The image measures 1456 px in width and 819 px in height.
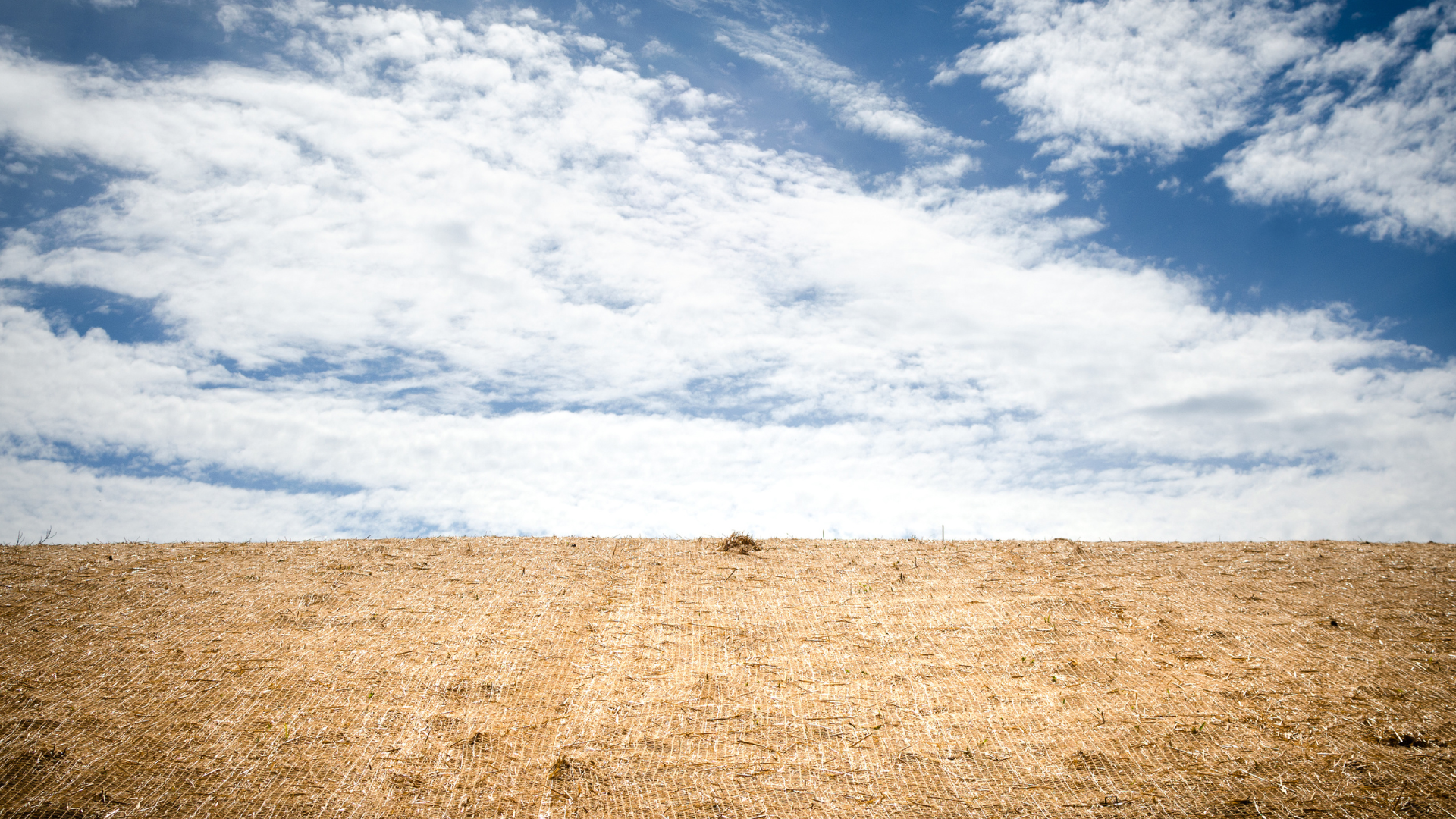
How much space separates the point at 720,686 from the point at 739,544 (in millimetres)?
4940

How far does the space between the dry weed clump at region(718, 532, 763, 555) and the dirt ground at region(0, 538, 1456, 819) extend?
0.97 metres

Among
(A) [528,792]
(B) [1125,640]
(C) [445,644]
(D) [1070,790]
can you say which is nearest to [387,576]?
(C) [445,644]

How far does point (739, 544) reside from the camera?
15.0 m

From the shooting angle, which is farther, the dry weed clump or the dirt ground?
the dry weed clump

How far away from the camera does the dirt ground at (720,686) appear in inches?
329

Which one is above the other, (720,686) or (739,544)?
(739,544)

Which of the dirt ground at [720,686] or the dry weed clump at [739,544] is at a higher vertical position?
the dry weed clump at [739,544]

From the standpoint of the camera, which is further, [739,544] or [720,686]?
[739,544]

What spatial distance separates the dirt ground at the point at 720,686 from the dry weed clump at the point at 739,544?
3.17 feet

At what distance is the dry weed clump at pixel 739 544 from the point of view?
14891mm

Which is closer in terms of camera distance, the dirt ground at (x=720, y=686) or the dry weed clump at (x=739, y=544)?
the dirt ground at (x=720, y=686)

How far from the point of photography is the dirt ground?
8.37m

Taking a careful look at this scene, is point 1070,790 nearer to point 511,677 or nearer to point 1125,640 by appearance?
point 1125,640

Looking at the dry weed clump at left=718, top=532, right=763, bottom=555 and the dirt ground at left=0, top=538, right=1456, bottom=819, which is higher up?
the dry weed clump at left=718, top=532, right=763, bottom=555
